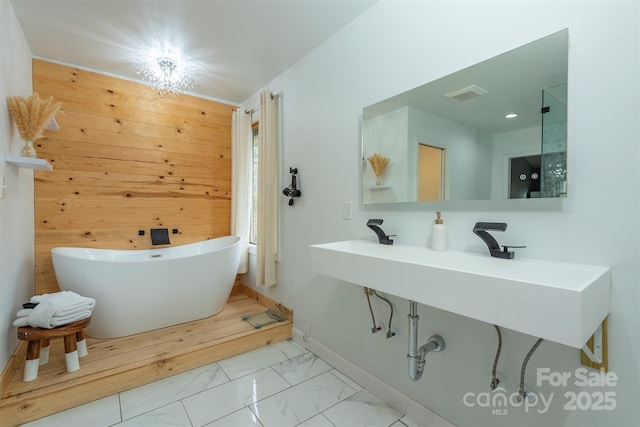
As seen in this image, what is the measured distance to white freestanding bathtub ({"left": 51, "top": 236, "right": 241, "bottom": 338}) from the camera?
217cm

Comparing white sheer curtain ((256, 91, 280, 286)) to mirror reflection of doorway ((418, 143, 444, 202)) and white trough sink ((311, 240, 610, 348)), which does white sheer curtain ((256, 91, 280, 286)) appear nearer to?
white trough sink ((311, 240, 610, 348))

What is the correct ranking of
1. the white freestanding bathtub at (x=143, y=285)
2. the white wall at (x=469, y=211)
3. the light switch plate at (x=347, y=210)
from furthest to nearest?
the white freestanding bathtub at (x=143, y=285) → the light switch plate at (x=347, y=210) → the white wall at (x=469, y=211)

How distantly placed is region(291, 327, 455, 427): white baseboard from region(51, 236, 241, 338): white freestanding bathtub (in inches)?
40.1

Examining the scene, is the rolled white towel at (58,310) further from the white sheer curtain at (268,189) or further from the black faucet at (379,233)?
the black faucet at (379,233)

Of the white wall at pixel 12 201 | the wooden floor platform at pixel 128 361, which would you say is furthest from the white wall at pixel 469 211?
the white wall at pixel 12 201

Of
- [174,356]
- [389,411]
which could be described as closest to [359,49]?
[389,411]

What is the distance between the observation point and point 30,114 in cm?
188

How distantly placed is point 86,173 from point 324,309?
259cm

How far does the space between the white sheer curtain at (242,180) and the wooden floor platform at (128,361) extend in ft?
3.00

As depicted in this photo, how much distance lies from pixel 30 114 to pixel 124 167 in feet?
3.72

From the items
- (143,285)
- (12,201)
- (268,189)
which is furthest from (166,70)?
(143,285)

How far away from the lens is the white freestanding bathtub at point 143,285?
2.17 m

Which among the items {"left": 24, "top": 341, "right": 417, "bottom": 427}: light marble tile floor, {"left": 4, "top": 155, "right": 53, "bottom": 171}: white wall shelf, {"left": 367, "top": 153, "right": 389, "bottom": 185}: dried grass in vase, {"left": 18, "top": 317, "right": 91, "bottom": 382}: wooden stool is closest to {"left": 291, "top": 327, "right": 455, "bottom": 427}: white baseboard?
{"left": 24, "top": 341, "right": 417, "bottom": 427}: light marble tile floor

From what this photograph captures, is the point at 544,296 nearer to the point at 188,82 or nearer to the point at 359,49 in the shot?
the point at 359,49
